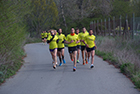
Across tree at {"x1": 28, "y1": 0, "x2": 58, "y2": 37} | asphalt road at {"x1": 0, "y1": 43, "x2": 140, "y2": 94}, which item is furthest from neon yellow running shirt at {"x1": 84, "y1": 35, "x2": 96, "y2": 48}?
tree at {"x1": 28, "y1": 0, "x2": 58, "y2": 37}

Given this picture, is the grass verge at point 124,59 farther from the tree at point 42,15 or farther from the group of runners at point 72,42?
the tree at point 42,15

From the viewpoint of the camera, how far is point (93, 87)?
7.38m

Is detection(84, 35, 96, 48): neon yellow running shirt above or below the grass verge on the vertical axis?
above

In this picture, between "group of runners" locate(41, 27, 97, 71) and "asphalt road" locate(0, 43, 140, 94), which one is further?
"group of runners" locate(41, 27, 97, 71)

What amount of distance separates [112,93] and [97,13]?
122ft

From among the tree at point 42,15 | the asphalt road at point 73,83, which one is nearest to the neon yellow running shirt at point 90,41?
the asphalt road at point 73,83

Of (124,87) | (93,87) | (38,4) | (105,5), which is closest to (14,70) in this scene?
(93,87)

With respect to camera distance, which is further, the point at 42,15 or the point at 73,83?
the point at 42,15

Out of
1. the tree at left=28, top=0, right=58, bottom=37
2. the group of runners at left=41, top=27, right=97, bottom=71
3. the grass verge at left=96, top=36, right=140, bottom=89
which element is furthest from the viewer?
the tree at left=28, top=0, right=58, bottom=37

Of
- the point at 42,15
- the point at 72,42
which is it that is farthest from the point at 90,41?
the point at 42,15

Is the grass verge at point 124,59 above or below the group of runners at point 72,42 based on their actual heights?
below

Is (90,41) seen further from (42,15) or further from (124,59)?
(42,15)

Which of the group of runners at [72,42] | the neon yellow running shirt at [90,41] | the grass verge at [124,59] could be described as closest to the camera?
the grass verge at [124,59]

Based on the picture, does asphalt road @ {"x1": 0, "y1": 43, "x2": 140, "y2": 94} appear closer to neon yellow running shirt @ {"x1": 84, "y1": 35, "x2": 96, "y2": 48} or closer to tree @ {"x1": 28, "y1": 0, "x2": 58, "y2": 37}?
neon yellow running shirt @ {"x1": 84, "y1": 35, "x2": 96, "y2": 48}
